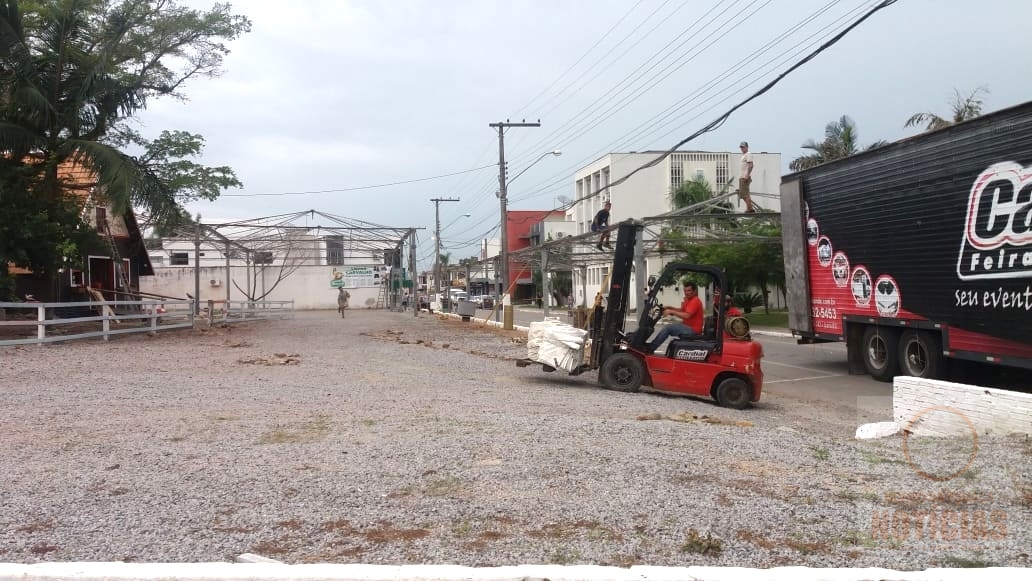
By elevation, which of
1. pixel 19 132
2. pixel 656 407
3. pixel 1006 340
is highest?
pixel 19 132

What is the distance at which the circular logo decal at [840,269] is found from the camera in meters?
15.3

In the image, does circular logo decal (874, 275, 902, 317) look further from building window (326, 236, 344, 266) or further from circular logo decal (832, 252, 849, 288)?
building window (326, 236, 344, 266)

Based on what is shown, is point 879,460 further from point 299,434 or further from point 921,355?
point 921,355

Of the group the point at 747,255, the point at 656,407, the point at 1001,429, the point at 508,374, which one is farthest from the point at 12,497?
the point at 747,255

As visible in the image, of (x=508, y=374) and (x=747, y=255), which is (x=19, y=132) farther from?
(x=747, y=255)

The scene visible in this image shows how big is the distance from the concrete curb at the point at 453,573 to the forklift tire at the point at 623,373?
7881mm

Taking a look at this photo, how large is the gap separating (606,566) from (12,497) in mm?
4202

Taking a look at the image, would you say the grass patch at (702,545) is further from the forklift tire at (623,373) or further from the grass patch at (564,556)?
the forklift tire at (623,373)

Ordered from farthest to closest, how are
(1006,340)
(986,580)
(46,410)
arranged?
(1006,340) < (46,410) < (986,580)

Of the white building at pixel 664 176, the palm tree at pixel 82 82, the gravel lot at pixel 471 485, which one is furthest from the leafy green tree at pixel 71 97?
the white building at pixel 664 176

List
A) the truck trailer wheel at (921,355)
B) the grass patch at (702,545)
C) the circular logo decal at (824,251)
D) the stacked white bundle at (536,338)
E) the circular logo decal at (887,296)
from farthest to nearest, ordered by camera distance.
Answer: the circular logo decal at (824,251)
the circular logo decal at (887,296)
the truck trailer wheel at (921,355)
the stacked white bundle at (536,338)
the grass patch at (702,545)

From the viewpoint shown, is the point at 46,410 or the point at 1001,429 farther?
the point at 46,410

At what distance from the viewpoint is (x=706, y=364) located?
11.4 metres

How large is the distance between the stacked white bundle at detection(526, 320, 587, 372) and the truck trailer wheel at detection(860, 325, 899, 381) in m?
6.08
